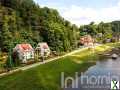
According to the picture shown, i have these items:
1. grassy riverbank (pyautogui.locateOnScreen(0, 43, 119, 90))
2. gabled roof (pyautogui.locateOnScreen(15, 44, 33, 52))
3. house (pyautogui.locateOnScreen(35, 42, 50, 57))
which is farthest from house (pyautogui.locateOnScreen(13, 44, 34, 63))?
house (pyautogui.locateOnScreen(35, 42, 50, 57))

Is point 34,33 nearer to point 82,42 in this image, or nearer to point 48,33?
point 48,33

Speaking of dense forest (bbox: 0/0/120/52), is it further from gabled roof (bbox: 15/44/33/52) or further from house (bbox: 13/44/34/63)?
house (bbox: 13/44/34/63)

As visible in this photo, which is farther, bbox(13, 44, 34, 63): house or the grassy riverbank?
bbox(13, 44, 34, 63): house

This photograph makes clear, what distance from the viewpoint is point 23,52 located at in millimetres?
82312

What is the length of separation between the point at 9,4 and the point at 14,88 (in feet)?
242

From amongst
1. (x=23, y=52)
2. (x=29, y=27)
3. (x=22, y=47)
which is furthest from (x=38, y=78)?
(x=29, y=27)

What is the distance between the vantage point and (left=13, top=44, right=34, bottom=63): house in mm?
80856

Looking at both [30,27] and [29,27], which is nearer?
[29,27]

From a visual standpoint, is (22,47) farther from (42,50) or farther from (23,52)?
(42,50)

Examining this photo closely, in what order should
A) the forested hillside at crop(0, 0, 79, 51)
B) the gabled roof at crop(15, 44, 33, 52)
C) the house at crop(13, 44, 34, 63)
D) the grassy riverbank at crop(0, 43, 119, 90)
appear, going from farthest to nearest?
the forested hillside at crop(0, 0, 79, 51) → the gabled roof at crop(15, 44, 33, 52) → the house at crop(13, 44, 34, 63) → the grassy riverbank at crop(0, 43, 119, 90)

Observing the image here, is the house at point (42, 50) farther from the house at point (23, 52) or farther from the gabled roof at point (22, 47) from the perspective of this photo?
the gabled roof at point (22, 47)

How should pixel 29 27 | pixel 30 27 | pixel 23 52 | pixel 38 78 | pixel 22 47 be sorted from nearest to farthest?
pixel 38 78 → pixel 23 52 → pixel 22 47 → pixel 29 27 → pixel 30 27

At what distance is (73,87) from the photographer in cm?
5894

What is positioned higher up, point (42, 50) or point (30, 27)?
point (30, 27)
